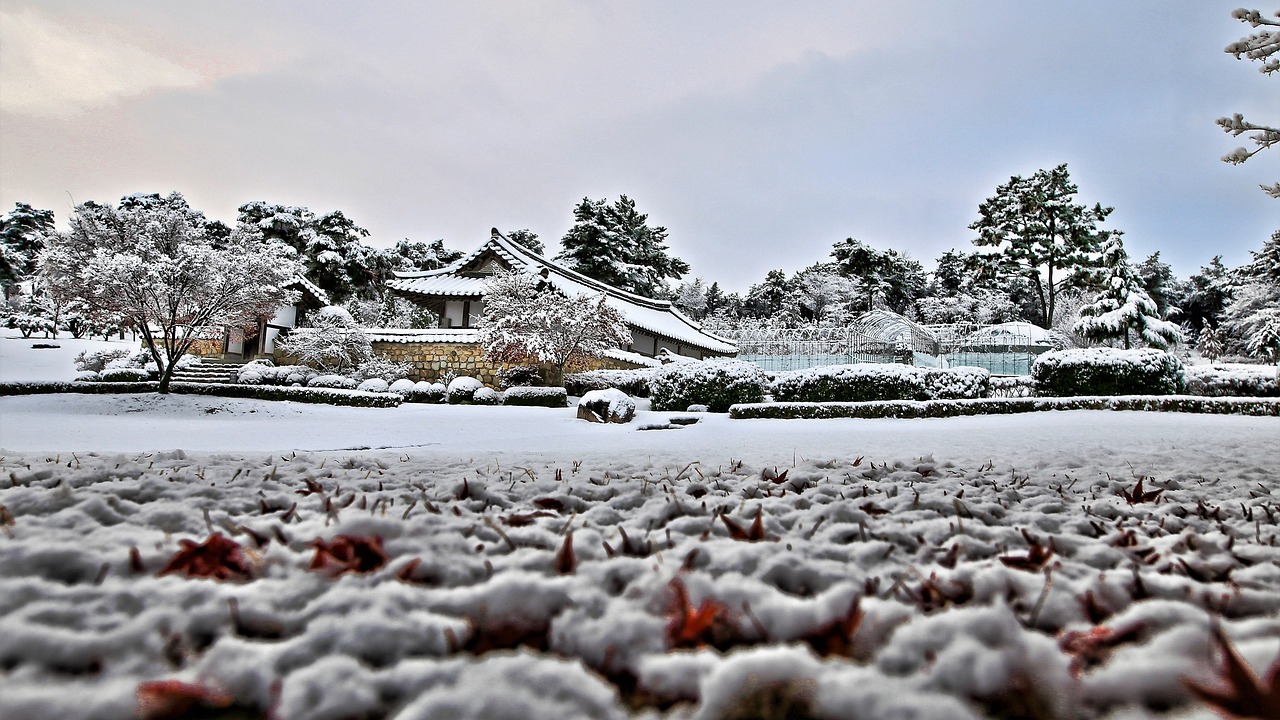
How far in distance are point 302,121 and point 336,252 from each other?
17685mm

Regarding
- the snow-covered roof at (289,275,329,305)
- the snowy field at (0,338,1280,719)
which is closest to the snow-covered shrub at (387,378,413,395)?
the snow-covered roof at (289,275,329,305)

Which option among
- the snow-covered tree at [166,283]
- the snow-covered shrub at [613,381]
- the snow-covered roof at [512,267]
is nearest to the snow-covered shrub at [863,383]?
the snow-covered shrub at [613,381]

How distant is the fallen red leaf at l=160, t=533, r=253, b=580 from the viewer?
58.1 inches

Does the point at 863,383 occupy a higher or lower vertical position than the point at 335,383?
higher

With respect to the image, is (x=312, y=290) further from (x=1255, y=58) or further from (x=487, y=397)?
(x=1255, y=58)

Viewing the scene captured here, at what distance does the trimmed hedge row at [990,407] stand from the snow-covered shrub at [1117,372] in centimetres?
131

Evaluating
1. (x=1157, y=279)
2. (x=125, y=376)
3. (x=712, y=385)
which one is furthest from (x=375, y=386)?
(x=1157, y=279)

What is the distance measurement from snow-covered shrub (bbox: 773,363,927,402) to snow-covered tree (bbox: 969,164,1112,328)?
1923cm

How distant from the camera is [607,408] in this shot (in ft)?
31.2

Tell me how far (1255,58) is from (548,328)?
11.5 metres

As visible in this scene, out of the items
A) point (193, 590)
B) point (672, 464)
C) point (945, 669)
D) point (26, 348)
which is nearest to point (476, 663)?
point (193, 590)

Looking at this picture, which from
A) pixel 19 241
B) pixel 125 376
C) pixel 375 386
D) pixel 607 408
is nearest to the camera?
pixel 607 408

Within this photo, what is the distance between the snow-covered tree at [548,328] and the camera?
13211 millimetres

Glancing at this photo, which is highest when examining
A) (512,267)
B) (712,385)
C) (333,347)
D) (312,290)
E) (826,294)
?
(826,294)
